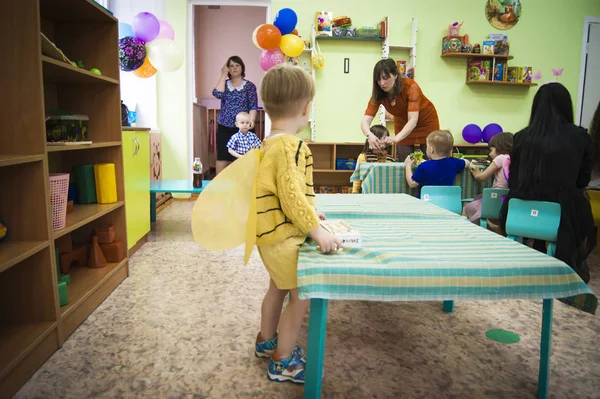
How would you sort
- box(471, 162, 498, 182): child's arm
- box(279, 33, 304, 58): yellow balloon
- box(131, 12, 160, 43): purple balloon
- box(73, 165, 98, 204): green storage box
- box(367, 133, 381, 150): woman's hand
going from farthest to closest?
box(279, 33, 304, 58): yellow balloon → box(131, 12, 160, 43): purple balloon → box(367, 133, 381, 150): woman's hand → box(471, 162, 498, 182): child's arm → box(73, 165, 98, 204): green storage box

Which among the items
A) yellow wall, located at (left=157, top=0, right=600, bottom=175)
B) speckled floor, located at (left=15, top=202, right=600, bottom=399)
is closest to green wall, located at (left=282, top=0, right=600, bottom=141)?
yellow wall, located at (left=157, top=0, right=600, bottom=175)

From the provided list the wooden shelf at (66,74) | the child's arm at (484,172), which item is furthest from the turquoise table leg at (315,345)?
the child's arm at (484,172)

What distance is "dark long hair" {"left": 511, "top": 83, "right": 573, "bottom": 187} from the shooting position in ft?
7.11

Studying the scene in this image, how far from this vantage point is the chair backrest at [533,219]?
7.10ft

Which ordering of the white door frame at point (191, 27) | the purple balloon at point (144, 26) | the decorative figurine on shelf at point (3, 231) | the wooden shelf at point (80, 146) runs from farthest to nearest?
the white door frame at point (191, 27), the purple balloon at point (144, 26), the wooden shelf at point (80, 146), the decorative figurine on shelf at point (3, 231)

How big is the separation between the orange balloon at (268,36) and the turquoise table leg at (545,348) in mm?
3730

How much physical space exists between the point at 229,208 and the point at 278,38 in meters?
3.50

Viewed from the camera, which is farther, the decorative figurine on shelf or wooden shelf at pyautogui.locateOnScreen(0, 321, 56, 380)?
the decorative figurine on shelf

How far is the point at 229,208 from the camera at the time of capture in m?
1.34

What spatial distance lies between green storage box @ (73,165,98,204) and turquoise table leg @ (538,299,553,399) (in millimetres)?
2146

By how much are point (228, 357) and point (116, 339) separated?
481 millimetres

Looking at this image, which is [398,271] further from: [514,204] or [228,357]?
[514,204]

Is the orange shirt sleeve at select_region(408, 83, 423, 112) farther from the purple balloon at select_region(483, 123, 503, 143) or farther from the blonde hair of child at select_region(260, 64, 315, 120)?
the purple balloon at select_region(483, 123, 503, 143)

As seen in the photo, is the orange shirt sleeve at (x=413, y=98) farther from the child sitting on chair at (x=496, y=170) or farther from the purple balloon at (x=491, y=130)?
the purple balloon at (x=491, y=130)
